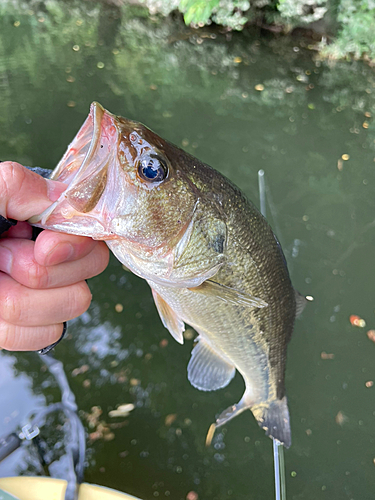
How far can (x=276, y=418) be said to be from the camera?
1752mm

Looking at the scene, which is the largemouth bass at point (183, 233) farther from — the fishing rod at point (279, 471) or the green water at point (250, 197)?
the green water at point (250, 197)

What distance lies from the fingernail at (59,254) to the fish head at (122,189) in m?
0.08

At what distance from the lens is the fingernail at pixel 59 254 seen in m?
0.95

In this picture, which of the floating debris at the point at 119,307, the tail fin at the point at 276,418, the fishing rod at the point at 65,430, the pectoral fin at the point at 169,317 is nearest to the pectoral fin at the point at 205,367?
the tail fin at the point at 276,418

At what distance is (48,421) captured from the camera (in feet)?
7.38

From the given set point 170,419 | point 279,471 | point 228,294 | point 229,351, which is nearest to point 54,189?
point 228,294

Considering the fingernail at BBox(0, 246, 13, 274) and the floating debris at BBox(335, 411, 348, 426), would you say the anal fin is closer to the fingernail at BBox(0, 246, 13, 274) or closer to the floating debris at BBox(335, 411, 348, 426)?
the floating debris at BBox(335, 411, 348, 426)

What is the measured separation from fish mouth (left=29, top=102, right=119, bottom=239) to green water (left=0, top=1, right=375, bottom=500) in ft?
6.16

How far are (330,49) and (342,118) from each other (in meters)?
1.85

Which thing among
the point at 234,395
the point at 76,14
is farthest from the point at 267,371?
the point at 76,14

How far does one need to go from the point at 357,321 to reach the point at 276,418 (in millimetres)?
1487

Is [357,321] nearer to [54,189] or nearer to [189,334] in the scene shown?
[189,334]

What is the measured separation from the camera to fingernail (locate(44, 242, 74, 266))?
0.95m

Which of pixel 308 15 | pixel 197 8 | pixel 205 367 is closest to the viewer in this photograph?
pixel 205 367
